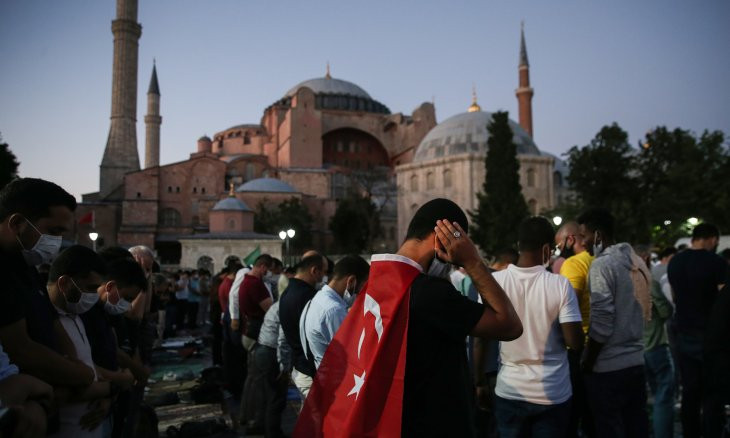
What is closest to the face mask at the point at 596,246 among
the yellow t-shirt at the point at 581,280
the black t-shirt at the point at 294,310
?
the yellow t-shirt at the point at 581,280

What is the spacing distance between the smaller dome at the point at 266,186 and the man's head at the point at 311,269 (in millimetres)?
39657

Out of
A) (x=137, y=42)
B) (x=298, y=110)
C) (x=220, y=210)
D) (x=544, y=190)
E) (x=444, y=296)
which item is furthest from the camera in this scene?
(x=298, y=110)

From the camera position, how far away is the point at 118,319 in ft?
11.8

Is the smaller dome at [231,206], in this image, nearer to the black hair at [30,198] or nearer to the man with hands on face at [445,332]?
the black hair at [30,198]

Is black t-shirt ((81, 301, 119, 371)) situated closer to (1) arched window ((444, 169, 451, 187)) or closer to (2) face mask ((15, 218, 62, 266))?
(2) face mask ((15, 218, 62, 266))

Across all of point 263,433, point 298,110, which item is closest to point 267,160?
point 298,110

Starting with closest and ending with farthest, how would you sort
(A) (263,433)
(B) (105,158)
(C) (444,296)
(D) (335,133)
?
(C) (444,296), (A) (263,433), (B) (105,158), (D) (335,133)

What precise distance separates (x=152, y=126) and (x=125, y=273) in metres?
56.2

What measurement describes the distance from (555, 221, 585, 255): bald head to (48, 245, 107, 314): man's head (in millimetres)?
3047

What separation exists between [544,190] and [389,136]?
20.9 metres

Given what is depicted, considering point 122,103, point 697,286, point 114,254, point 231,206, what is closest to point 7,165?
point 231,206

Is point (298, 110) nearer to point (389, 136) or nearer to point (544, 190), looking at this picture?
point (389, 136)

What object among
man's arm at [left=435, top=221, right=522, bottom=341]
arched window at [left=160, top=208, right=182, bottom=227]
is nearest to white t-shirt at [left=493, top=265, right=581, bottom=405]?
man's arm at [left=435, top=221, right=522, bottom=341]

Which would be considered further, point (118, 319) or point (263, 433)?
point (263, 433)
